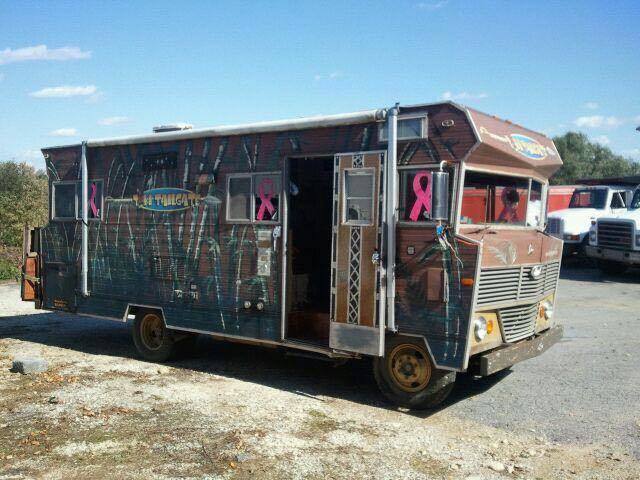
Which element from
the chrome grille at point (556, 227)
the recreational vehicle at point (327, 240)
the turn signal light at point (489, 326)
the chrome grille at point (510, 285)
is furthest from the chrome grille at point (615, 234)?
the turn signal light at point (489, 326)

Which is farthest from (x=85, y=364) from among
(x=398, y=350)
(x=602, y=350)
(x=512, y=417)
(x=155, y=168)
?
(x=602, y=350)

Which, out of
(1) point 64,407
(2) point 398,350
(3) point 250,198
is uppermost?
(3) point 250,198

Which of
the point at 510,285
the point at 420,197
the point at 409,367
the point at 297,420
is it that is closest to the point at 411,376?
the point at 409,367

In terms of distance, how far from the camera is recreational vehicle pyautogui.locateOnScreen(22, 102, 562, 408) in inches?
243

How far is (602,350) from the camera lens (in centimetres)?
904

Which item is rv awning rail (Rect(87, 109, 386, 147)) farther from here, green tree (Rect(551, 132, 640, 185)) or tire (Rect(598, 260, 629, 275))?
green tree (Rect(551, 132, 640, 185))

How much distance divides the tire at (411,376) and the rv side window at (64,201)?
534 cm

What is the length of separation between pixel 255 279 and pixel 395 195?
2.09m

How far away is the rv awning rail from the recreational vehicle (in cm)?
2

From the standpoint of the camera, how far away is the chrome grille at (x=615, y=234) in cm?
1622

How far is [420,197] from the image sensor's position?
6.23 meters

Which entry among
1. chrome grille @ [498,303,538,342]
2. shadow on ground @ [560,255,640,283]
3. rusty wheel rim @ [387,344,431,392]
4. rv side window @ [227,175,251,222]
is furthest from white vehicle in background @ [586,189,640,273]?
rv side window @ [227,175,251,222]

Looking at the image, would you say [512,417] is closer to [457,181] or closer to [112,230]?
[457,181]

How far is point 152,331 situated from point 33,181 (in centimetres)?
1951
